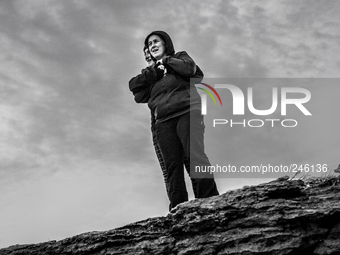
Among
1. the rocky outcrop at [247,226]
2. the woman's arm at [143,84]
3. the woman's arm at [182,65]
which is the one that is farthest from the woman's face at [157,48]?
the rocky outcrop at [247,226]

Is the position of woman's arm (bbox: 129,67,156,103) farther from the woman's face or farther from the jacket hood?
the jacket hood

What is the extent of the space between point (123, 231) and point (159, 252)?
0.79 m

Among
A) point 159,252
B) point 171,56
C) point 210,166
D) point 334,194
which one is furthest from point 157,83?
point 334,194

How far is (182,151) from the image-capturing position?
722cm

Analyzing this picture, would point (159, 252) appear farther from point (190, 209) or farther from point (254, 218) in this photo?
point (254, 218)

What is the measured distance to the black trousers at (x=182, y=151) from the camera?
6.74m

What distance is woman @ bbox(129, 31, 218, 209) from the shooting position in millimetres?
6918

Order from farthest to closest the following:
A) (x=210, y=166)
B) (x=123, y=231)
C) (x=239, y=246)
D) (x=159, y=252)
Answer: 1. (x=210, y=166)
2. (x=123, y=231)
3. (x=159, y=252)
4. (x=239, y=246)

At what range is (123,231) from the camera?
609 cm

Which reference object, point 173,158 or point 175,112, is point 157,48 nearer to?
point 175,112

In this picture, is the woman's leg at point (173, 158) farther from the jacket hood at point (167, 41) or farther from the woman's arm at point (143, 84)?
the jacket hood at point (167, 41)

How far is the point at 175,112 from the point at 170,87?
1.70 feet

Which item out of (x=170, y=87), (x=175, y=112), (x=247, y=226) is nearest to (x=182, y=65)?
(x=170, y=87)

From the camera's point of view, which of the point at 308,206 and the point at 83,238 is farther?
the point at 83,238
